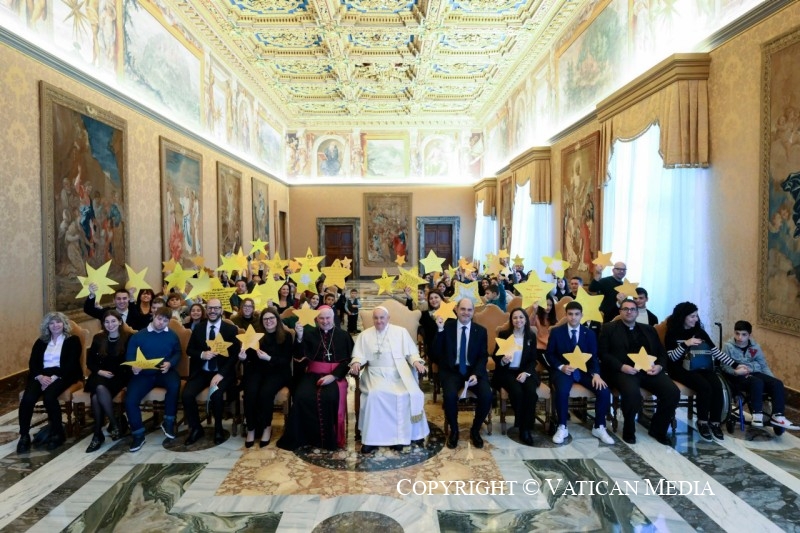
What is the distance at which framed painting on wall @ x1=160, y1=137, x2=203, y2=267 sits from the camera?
10.2 m

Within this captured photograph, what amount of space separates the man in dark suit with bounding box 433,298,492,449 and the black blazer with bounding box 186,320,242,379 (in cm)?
211

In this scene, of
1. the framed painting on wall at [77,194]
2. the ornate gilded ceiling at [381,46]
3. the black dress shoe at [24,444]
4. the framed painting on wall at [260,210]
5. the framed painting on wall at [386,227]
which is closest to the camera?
the black dress shoe at [24,444]

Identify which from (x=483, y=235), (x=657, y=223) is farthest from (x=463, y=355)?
(x=483, y=235)

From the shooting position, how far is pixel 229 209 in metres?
14.4

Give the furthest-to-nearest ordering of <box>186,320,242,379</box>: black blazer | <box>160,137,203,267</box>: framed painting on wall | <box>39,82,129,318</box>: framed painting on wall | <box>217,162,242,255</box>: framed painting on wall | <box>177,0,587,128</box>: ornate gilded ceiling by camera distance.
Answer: <box>217,162,242,255</box>: framed painting on wall → <box>177,0,587,128</box>: ornate gilded ceiling → <box>160,137,203,267</box>: framed painting on wall → <box>39,82,129,318</box>: framed painting on wall → <box>186,320,242,379</box>: black blazer

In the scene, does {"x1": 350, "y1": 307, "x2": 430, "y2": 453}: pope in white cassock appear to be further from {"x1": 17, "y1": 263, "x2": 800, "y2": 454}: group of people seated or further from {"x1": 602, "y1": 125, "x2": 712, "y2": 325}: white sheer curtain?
{"x1": 602, "y1": 125, "x2": 712, "y2": 325}: white sheer curtain

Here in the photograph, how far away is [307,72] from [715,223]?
42.2 ft

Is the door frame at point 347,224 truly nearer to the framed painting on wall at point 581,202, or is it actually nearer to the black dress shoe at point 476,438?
the framed painting on wall at point 581,202

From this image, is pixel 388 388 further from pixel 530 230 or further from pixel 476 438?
pixel 530 230

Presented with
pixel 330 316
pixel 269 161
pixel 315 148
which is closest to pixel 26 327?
pixel 330 316

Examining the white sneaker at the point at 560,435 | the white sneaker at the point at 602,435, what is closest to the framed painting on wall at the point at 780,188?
the white sneaker at the point at 602,435

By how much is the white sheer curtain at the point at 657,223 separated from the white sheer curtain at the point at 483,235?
30.9ft

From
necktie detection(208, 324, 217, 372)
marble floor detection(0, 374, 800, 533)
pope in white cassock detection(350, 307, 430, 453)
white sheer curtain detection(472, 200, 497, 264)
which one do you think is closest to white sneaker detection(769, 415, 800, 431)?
marble floor detection(0, 374, 800, 533)

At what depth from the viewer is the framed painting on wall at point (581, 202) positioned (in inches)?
382
